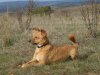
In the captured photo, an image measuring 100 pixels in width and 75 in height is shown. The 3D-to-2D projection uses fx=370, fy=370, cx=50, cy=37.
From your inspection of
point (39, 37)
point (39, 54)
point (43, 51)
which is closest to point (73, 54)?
point (43, 51)

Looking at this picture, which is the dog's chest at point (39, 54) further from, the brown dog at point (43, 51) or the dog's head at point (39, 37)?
the dog's head at point (39, 37)

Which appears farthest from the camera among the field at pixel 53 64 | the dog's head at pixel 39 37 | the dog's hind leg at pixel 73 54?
the dog's hind leg at pixel 73 54

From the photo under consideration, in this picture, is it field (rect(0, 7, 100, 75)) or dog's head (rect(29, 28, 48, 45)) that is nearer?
field (rect(0, 7, 100, 75))

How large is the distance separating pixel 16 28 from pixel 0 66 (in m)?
7.48

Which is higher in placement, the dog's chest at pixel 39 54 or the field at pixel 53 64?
the dog's chest at pixel 39 54

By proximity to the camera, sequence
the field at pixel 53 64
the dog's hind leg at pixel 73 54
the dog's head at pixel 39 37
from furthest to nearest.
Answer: the dog's hind leg at pixel 73 54
the dog's head at pixel 39 37
the field at pixel 53 64

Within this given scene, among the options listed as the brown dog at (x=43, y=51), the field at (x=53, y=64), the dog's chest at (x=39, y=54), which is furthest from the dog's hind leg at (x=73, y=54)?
the dog's chest at (x=39, y=54)

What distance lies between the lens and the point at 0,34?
45.1 ft

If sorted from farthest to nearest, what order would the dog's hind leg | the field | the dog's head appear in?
the dog's hind leg → the dog's head → the field

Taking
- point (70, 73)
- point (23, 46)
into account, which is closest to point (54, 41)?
point (23, 46)

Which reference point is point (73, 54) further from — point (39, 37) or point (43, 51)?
point (39, 37)

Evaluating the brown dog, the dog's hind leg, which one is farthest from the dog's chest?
the dog's hind leg

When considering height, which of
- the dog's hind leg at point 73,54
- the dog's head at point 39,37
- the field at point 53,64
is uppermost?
the dog's head at point 39,37

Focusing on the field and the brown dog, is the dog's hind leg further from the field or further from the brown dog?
the brown dog
